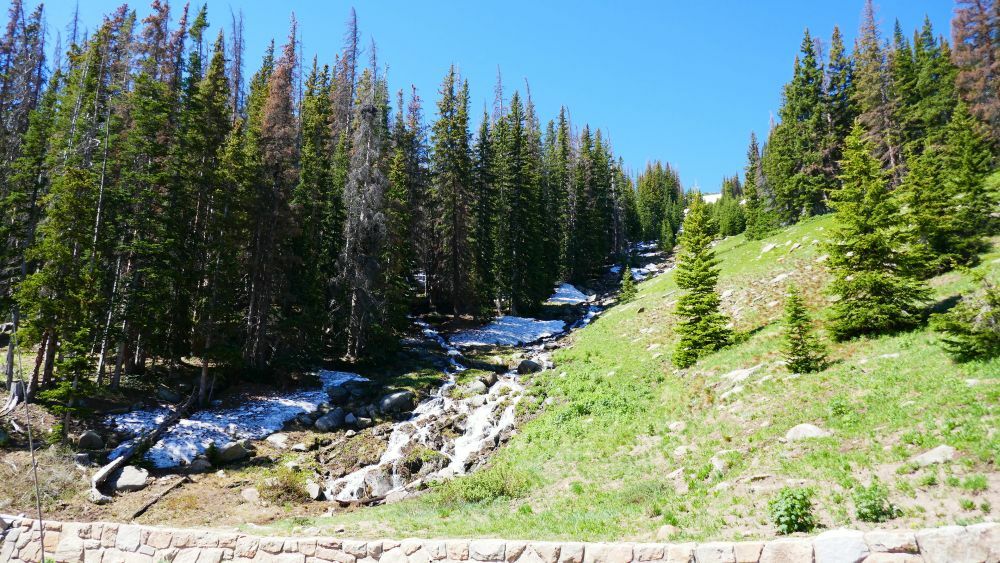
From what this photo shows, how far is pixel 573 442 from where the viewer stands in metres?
16.7

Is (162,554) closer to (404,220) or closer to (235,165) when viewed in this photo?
(235,165)

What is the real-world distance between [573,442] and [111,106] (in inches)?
1090

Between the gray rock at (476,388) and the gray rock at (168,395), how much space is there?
45.2ft

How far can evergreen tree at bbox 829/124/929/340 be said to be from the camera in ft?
50.8

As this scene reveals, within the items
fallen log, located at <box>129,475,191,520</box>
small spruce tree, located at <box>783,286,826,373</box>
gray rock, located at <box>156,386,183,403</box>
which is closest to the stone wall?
fallen log, located at <box>129,475,191,520</box>

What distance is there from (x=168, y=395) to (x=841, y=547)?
25.7 metres

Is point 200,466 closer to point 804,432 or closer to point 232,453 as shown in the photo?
point 232,453

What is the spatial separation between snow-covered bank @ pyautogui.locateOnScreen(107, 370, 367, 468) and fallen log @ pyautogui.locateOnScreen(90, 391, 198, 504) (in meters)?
0.25

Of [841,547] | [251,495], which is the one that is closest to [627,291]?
[251,495]

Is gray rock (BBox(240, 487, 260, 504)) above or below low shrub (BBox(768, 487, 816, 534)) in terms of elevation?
below

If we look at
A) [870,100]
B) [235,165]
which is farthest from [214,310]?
[870,100]

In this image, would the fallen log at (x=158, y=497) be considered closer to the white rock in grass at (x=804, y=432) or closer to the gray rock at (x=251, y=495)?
the gray rock at (x=251, y=495)

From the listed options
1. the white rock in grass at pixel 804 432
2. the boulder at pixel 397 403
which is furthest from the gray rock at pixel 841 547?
the boulder at pixel 397 403

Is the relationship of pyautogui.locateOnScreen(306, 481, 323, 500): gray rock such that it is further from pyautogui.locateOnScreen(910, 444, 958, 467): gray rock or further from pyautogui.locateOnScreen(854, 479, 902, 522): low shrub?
pyautogui.locateOnScreen(910, 444, 958, 467): gray rock
